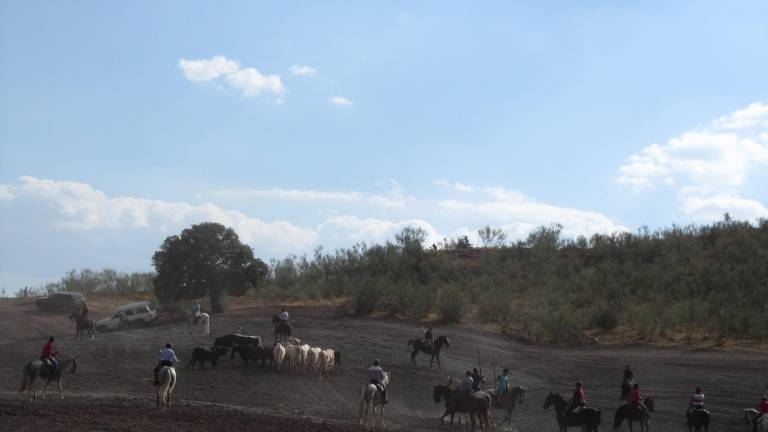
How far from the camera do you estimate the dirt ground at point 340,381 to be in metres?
23.4

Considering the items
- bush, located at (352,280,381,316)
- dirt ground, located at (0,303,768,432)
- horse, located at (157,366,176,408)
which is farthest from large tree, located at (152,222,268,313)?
horse, located at (157,366,176,408)

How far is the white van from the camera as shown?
4900 centimetres

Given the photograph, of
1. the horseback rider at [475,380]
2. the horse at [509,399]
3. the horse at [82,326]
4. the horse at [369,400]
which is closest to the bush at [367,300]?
the horse at [82,326]

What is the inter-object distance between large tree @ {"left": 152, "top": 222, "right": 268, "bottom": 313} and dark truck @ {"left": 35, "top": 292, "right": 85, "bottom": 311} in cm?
1114

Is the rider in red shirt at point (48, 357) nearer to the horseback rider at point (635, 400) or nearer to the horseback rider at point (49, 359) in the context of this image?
the horseback rider at point (49, 359)

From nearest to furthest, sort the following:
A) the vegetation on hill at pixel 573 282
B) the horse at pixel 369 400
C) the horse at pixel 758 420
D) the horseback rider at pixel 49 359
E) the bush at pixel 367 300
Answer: the horse at pixel 758 420, the horse at pixel 369 400, the horseback rider at pixel 49 359, the vegetation on hill at pixel 573 282, the bush at pixel 367 300

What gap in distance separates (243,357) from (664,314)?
2558 cm

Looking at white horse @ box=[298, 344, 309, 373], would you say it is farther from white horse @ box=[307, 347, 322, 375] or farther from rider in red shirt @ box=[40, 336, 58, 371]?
rider in red shirt @ box=[40, 336, 58, 371]

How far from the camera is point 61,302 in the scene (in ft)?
198

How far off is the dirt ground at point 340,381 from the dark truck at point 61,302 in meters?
12.3

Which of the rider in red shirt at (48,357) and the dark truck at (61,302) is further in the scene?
the dark truck at (61,302)

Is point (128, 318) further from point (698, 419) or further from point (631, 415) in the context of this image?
point (698, 419)

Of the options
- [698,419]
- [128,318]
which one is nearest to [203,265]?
→ [128,318]

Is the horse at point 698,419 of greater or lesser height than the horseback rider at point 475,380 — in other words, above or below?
below
